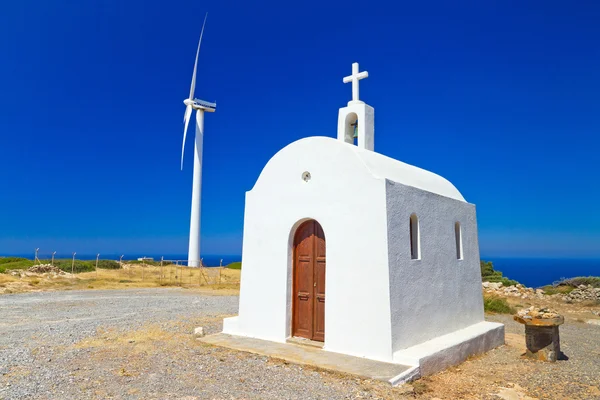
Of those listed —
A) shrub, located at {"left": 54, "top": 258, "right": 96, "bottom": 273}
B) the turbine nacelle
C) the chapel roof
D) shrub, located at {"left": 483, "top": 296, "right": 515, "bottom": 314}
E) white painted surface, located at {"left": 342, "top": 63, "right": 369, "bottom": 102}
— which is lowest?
shrub, located at {"left": 483, "top": 296, "right": 515, "bottom": 314}

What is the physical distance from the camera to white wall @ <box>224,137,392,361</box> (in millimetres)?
7293

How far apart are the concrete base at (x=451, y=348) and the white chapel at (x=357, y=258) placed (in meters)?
0.02

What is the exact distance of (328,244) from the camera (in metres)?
7.93

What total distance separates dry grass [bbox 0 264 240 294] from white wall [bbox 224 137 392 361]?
14099 millimetres

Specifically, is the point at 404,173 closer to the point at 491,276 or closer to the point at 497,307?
the point at 497,307

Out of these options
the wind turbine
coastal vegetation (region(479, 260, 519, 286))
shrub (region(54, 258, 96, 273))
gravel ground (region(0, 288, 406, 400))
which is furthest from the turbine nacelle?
gravel ground (region(0, 288, 406, 400))

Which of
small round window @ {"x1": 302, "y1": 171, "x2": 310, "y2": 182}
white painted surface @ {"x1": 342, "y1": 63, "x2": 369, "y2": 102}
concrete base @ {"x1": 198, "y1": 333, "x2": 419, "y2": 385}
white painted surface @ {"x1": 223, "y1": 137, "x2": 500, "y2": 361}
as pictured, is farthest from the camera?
white painted surface @ {"x1": 342, "y1": 63, "x2": 369, "y2": 102}

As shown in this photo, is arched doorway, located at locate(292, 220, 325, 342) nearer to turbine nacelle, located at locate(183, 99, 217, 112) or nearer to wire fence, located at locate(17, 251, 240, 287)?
wire fence, located at locate(17, 251, 240, 287)

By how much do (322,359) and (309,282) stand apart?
1.63m

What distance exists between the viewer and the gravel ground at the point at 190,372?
5.75 m

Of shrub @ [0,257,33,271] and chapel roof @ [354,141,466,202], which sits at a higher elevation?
chapel roof @ [354,141,466,202]

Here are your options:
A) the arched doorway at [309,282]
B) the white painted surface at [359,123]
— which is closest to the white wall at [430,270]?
the arched doorway at [309,282]

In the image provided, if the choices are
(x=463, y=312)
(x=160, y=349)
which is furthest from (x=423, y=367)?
(x=160, y=349)

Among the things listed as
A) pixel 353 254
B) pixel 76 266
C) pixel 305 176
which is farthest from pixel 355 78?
pixel 76 266
